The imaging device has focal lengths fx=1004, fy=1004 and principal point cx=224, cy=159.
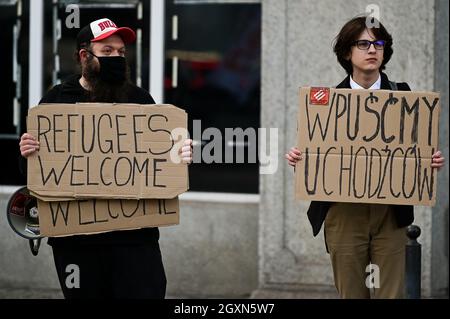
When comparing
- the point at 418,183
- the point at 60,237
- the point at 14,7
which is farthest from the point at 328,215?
the point at 14,7

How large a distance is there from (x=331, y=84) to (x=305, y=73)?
209 millimetres

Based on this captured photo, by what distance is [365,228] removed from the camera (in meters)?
4.88

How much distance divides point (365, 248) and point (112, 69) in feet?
4.92

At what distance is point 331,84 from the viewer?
7.27 m

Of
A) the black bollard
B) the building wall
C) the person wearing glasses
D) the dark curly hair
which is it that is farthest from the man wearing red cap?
the building wall

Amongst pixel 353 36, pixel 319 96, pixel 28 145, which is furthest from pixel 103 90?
pixel 353 36

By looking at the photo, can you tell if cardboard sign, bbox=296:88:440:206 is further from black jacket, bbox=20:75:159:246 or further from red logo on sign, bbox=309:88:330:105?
black jacket, bbox=20:75:159:246

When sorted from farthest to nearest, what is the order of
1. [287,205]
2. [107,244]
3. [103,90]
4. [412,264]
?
[287,205]
[412,264]
[103,90]
[107,244]

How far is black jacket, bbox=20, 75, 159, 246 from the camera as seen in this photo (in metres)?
4.72

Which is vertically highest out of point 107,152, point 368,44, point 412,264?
point 368,44

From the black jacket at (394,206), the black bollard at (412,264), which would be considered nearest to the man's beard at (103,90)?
the black jacket at (394,206)

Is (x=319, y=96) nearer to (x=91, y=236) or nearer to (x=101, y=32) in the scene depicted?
(x=101, y=32)

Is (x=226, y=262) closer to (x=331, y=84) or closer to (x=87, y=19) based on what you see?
(x=331, y=84)

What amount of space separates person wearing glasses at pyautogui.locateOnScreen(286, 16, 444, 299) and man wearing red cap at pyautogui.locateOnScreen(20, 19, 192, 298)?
81 cm
